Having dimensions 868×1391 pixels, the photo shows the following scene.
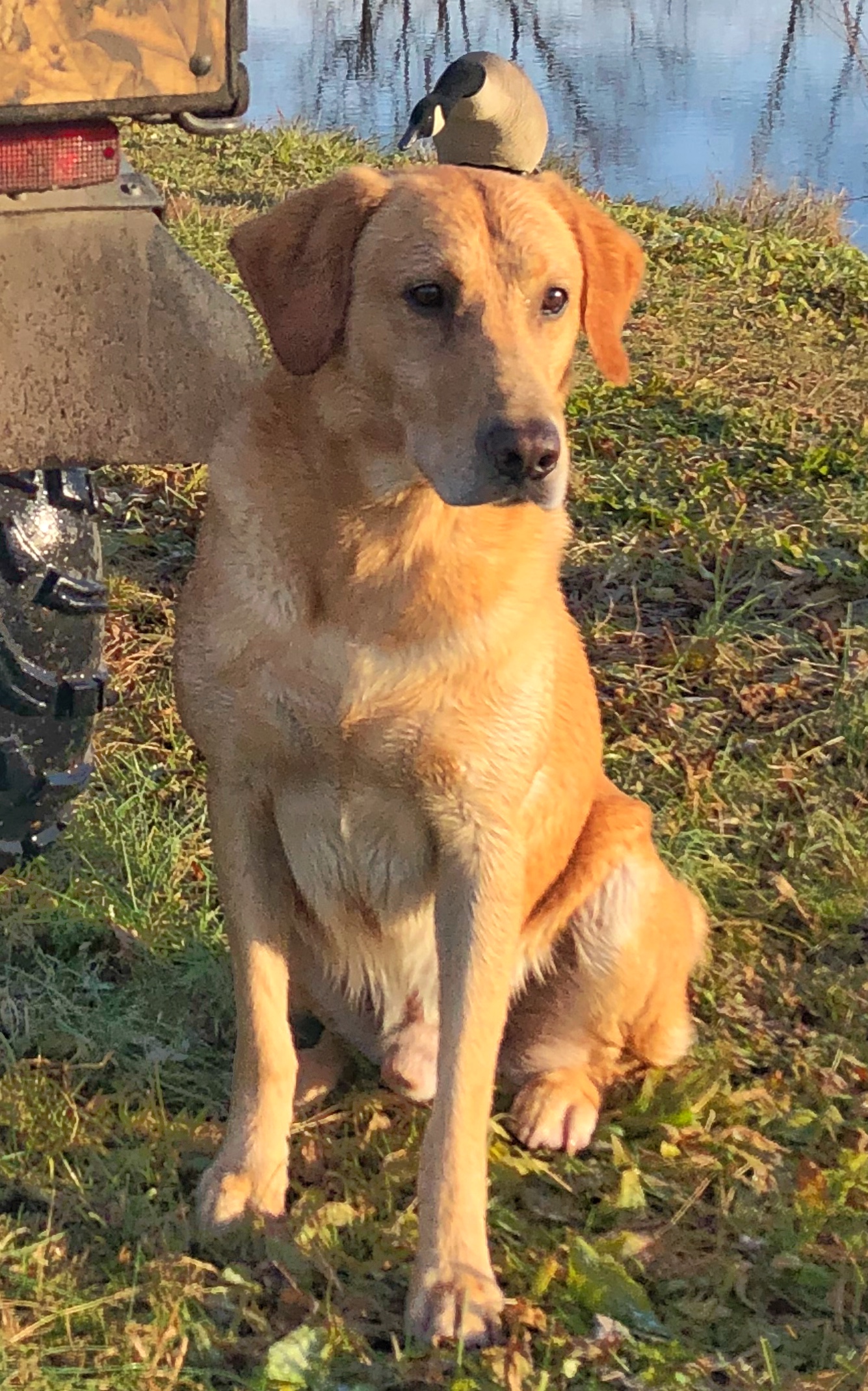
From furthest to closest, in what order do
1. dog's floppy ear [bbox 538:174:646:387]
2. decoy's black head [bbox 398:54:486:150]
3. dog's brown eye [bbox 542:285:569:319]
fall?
decoy's black head [bbox 398:54:486:150] → dog's floppy ear [bbox 538:174:646:387] → dog's brown eye [bbox 542:285:569:319]

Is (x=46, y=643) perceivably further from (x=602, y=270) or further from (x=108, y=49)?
(x=602, y=270)

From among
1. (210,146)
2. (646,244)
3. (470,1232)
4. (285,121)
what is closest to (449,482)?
(470,1232)

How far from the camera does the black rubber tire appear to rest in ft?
8.42

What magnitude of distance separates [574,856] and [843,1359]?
3.10ft

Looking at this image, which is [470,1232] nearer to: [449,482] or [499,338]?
[449,482]

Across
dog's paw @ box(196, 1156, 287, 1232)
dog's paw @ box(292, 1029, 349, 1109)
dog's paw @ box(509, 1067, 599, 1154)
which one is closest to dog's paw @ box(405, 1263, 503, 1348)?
dog's paw @ box(196, 1156, 287, 1232)

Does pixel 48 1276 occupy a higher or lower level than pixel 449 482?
lower

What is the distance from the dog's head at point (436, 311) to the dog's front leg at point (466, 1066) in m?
0.61

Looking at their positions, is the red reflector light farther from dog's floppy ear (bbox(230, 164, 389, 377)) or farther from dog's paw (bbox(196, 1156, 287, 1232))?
dog's paw (bbox(196, 1156, 287, 1232))

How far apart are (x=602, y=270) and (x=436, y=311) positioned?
0.41 metres

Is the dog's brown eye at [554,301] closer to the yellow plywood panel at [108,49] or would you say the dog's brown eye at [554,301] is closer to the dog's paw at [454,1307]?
the yellow plywood panel at [108,49]

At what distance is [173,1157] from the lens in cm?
257

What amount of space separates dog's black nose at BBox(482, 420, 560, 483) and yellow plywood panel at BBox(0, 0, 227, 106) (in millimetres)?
612

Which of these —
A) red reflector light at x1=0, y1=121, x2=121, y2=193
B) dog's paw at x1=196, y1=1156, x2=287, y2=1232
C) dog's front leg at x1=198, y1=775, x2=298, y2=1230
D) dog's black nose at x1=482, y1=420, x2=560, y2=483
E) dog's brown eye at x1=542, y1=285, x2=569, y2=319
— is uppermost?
red reflector light at x1=0, y1=121, x2=121, y2=193
